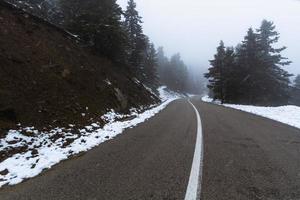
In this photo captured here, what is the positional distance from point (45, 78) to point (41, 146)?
4862 millimetres

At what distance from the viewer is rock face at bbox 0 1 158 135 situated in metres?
8.88

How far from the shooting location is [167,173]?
5.06 m

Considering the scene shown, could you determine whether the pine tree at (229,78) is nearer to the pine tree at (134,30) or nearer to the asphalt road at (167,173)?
the pine tree at (134,30)

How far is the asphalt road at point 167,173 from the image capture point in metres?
4.16

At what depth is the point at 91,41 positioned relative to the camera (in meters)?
20.9

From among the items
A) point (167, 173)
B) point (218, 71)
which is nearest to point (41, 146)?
point (167, 173)

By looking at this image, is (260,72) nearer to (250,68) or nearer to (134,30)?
(250,68)

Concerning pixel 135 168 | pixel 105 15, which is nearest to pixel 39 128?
pixel 135 168

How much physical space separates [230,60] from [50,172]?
139 ft

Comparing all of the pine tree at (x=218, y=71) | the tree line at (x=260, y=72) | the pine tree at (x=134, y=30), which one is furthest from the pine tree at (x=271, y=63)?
the pine tree at (x=134, y=30)

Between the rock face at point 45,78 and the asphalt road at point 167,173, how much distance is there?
310 cm

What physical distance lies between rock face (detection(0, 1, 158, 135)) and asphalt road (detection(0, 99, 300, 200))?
3.10m

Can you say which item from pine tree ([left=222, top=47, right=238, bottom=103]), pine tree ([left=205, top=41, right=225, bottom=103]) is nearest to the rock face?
pine tree ([left=222, top=47, right=238, bottom=103])

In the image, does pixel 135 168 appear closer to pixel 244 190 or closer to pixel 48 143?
pixel 244 190
